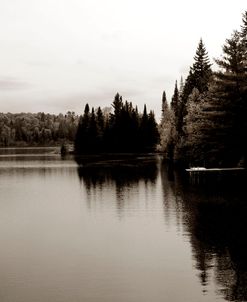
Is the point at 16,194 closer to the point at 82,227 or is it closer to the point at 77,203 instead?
the point at 77,203

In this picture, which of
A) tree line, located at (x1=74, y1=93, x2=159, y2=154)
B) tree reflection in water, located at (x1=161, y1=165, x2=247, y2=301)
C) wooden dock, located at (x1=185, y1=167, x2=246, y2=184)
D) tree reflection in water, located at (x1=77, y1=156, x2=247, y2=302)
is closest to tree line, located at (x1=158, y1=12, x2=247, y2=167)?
wooden dock, located at (x1=185, y1=167, x2=246, y2=184)

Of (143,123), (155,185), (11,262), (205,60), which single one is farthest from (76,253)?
(143,123)

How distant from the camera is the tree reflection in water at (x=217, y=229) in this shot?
1789 cm

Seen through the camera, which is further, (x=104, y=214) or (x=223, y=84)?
(x=223, y=84)

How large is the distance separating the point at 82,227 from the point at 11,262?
779 cm

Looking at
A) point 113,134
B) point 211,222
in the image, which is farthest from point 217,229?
point 113,134

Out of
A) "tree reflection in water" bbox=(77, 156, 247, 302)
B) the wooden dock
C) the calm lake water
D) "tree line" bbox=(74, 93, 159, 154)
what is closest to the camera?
the calm lake water

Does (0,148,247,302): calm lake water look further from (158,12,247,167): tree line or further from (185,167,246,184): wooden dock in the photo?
(158,12,247,167): tree line

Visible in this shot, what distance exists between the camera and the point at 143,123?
14725 cm

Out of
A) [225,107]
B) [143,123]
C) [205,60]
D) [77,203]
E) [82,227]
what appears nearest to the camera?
[82,227]

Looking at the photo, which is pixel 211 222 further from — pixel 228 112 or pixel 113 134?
pixel 113 134

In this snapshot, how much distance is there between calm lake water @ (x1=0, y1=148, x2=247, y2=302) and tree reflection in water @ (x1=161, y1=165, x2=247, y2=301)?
0.13 ft

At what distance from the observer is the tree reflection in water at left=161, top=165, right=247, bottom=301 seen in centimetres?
1789

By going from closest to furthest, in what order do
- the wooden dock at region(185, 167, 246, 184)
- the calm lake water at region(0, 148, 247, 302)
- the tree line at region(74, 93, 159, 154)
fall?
the calm lake water at region(0, 148, 247, 302)
the wooden dock at region(185, 167, 246, 184)
the tree line at region(74, 93, 159, 154)
